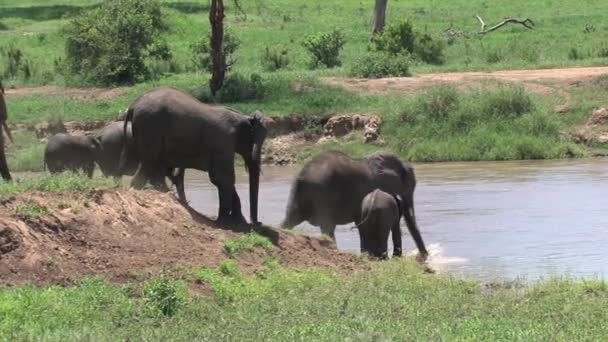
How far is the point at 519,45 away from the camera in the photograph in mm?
39312

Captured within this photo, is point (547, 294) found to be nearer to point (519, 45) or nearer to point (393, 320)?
point (393, 320)

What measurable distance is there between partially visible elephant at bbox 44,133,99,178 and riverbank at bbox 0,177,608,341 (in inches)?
214

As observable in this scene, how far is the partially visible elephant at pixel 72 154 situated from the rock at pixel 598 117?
13758 mm

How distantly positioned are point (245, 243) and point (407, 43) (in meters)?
24.3

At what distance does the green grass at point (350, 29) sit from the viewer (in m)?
37.4

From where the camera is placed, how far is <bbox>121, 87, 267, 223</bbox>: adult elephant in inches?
544

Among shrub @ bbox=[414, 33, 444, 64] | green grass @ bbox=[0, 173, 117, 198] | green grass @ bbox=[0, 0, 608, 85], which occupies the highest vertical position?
green grass @ bbox=[0, 173, 117, 198]

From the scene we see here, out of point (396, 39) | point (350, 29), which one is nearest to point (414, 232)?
point (396, 39)

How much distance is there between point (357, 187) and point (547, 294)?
4486 millimetres

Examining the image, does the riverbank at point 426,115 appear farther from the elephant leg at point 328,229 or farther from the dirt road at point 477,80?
the elephant leg at point 328,229

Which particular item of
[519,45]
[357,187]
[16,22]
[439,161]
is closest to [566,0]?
[519,45]

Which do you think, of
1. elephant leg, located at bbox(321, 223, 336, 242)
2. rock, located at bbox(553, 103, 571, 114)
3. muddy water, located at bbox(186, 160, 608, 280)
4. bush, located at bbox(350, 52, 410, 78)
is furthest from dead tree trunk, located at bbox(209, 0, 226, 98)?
elephant leg, located at bbox(321, 223, 336, 242)

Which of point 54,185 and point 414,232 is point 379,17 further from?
point 54,185

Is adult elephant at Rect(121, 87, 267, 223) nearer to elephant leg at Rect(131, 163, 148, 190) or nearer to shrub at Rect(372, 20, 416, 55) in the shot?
elephant leg at Rect(131, 163, 148, 190)
